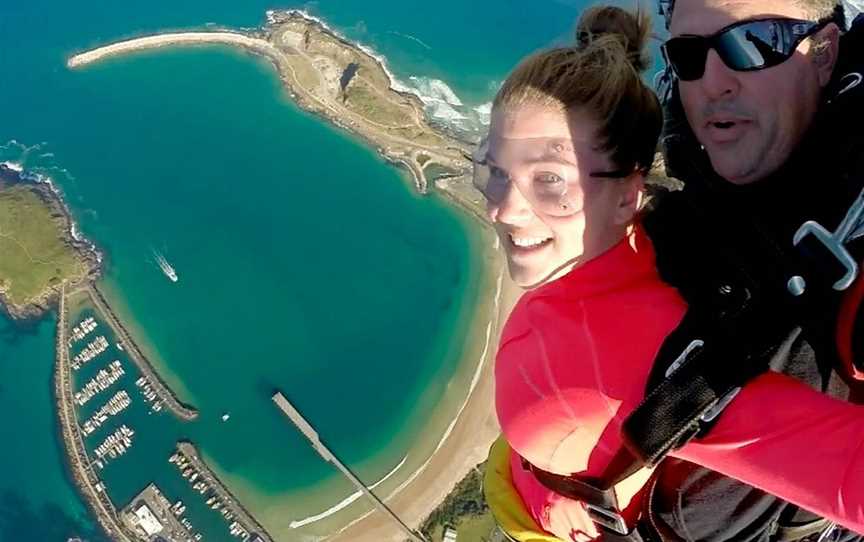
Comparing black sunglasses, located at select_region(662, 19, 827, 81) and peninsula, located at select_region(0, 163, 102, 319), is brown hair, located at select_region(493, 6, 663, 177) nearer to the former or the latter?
black sunglasses, located at select_region(662, 19, 827, 81)

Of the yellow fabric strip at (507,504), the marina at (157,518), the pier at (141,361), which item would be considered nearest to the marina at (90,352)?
the pier at (141,361)

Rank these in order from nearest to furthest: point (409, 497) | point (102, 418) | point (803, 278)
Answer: point (803, 278) → point (409, 497) → point (102, 418)

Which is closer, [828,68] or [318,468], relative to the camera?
[828,68]

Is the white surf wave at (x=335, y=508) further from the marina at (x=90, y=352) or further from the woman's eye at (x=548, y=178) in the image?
the woman's eye at (x=548, y=178)

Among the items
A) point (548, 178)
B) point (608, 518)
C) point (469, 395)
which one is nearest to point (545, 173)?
point (548, 178)

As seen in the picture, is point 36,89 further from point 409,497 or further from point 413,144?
point 409,497

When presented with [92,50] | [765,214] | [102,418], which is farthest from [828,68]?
[92,50]
